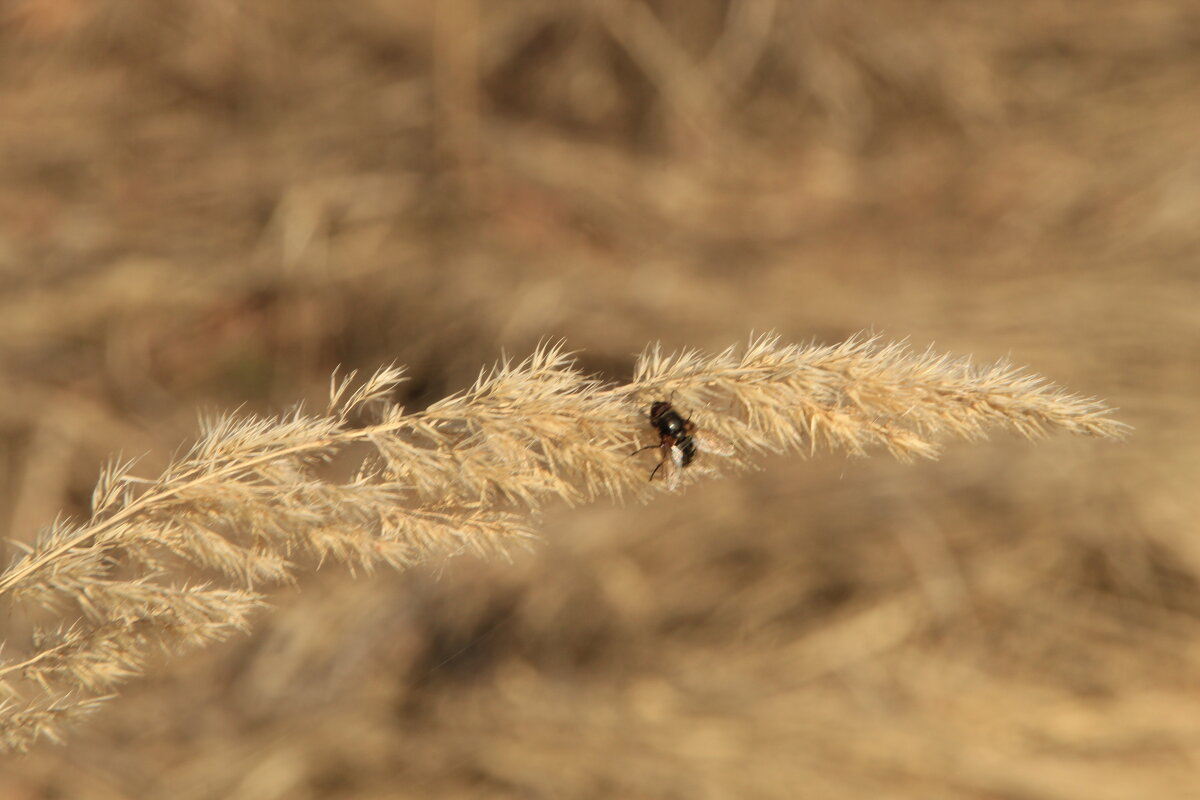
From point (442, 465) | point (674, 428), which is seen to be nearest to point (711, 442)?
point (674, 428)

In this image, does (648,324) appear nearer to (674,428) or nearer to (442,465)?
(674,428)

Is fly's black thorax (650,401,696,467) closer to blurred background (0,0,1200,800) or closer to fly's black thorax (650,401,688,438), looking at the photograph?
fly's black thorax (650,401,688,438)

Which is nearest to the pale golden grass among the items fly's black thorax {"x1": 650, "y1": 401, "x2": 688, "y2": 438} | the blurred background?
fly's black thorax {"x1": 650, "y1": 401, "x2": 688, "y2": 438}

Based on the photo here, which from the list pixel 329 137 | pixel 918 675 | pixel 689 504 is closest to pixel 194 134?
pixel 329 137

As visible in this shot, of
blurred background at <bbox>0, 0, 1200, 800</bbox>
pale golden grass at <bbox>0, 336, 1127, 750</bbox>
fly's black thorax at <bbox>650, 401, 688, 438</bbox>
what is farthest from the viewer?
blurred background at <bbox>0, 0, 1200, 800</bbox>

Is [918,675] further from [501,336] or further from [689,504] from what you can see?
[501,336]
